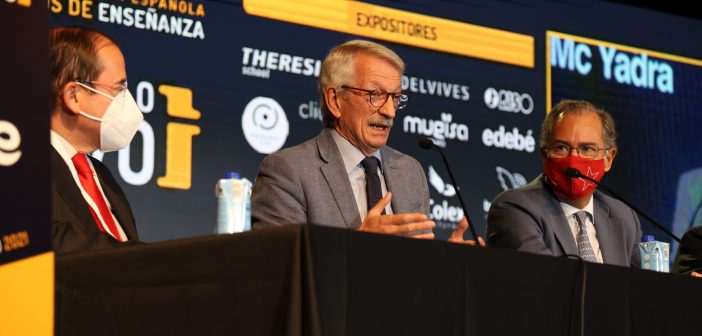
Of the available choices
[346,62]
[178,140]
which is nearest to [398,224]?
[346,62]

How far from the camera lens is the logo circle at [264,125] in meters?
5.44

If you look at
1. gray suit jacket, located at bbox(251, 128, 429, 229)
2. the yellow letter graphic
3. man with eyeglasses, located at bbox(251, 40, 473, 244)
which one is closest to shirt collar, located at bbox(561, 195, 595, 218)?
man with eyeglasses, located at bbox(251, 40, 473, 244)

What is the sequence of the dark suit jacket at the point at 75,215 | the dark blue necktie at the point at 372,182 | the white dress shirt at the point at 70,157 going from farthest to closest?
the dark blue necktie at the point at 372,182 → the white dress shirt at the point at 70,157 → the dark suit jacket at the point at 75,215

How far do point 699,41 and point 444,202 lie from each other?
7.47 feet

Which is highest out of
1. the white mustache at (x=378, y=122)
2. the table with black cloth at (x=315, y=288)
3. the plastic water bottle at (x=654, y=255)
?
the white mustache at (x=378, y=122)

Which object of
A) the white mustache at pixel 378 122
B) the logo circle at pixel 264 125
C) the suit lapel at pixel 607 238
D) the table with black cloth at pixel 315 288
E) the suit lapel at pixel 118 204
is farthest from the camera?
the logo circle at pixel 264 125

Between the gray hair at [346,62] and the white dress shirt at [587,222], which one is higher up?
the gray hair at [346,62]

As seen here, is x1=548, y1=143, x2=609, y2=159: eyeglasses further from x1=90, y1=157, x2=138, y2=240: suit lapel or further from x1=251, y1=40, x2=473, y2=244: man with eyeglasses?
x1=90, y1=157, x2=138, y2=240: suit lapel

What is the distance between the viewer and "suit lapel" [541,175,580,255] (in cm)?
397

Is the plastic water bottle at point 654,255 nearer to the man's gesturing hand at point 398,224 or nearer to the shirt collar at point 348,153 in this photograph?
the shirt collar at point 348,153

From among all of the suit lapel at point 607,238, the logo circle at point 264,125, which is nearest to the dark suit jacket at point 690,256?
the suit lapel at point 607,238

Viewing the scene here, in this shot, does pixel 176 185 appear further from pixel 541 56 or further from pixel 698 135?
pixel 698 135

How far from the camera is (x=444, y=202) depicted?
19.4 feet

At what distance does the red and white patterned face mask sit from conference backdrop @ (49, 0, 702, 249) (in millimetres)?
1701
